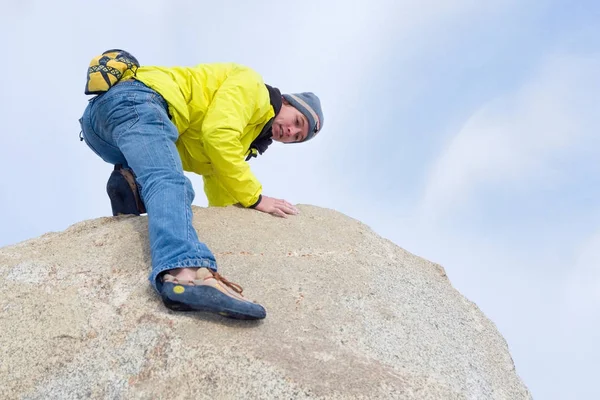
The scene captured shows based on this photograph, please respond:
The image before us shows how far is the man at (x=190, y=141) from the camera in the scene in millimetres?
3334

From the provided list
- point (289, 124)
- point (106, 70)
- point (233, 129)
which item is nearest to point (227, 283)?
point (233, 129)

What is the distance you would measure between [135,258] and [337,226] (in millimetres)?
1808

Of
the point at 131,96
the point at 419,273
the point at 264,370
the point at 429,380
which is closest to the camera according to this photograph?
the point at 264,370

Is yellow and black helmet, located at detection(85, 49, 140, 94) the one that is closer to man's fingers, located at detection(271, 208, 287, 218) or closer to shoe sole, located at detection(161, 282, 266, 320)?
man's fingers, located at detection(271, 208, 287, 218)

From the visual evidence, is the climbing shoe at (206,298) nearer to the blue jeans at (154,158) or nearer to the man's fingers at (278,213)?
the blue jeans at (154,158)

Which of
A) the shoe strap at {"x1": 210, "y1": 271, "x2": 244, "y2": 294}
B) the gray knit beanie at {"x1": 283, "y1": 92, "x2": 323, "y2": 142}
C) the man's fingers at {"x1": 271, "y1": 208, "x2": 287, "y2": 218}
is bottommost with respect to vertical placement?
the shoe strap at {"x1": 210, "y1": 271, "x2": 244, "y2": 294}

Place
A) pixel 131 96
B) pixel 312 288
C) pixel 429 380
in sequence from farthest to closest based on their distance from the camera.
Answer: pixel 131 96 → pixel 312 288 → pixel 429 380

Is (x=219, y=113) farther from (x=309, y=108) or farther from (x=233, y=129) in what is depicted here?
(x=309, y=108)

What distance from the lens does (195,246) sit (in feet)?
11.3

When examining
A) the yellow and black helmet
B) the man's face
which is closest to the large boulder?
the man's face

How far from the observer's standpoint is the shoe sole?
3.20 m

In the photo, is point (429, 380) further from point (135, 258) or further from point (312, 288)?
point (135, 258)

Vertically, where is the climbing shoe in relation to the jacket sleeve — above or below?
below

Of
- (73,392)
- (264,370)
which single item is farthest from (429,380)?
(73,392)
